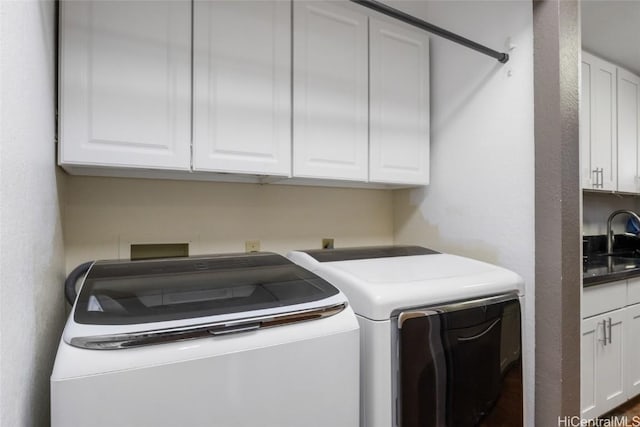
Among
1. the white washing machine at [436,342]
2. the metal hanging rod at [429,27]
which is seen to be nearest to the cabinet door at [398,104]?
the metal hanging rod at [429,27]

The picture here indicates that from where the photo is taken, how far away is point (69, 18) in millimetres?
1091

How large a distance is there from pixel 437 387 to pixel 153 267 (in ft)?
3.47

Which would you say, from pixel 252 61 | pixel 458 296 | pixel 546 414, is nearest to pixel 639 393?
pixel 546 414

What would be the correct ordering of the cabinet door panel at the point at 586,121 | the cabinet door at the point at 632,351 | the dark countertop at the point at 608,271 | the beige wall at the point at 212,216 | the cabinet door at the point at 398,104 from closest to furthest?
1. the beige wall at the point at 212,216
2. the cabinet door at the point at 398,104
3. the dark countertop at the point at 608,271
4. the cabinet door at the point at 632,351
5. the cabinet door panel at the point at 586,121

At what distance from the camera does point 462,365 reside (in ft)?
3.71

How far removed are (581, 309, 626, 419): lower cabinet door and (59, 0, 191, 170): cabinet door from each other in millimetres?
2308

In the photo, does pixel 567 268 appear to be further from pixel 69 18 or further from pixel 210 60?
pixel 69 18

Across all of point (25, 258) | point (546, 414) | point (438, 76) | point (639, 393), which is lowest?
point (639, 393)

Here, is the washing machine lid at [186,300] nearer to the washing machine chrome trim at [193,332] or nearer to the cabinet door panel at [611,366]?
the washing machine chrome trim at [193,332]

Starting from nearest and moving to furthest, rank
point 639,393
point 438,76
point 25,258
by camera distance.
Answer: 1. point 25,258
2. point 438,76
3. point 639,393

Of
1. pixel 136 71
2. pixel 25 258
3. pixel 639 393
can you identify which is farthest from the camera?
pixel 639 393

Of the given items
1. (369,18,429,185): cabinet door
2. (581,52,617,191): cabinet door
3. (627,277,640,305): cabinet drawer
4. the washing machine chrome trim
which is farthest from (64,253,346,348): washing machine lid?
(581,52,617,191): cabinet door

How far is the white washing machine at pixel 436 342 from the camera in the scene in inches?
40.2

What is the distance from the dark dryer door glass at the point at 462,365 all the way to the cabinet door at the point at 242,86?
86 cm
